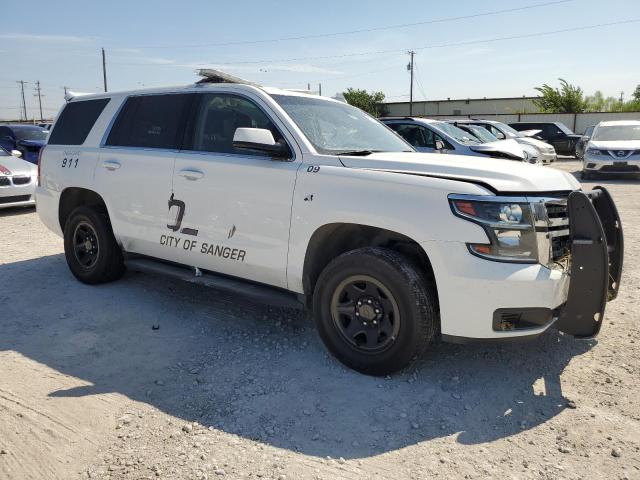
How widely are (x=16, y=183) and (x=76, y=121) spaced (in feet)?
17.5

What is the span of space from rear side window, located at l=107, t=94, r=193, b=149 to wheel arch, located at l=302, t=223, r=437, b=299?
167 cm

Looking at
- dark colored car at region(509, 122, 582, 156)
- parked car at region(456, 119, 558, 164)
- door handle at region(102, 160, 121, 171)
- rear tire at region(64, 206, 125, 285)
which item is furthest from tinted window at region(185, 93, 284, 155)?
dark colored car at region(509, 122, 582, 156)

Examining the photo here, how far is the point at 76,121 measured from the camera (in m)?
5.63

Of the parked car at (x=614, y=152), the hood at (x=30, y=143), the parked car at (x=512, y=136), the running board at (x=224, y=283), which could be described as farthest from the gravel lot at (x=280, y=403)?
the parked car at (x=512, y=136)

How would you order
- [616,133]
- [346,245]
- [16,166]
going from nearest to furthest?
[346,245] → [16,166] → [616,133]

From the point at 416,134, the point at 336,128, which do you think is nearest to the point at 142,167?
the point at 336,128

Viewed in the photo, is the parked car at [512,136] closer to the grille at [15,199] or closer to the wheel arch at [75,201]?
the grille at [15,199]

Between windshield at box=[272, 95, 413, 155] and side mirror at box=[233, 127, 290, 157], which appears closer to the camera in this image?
side mirror at box=[233, 127, 290, 157]

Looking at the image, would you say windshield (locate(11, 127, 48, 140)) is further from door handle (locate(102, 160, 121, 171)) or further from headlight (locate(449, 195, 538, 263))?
headlight (locate(449, 195, 538, 263))

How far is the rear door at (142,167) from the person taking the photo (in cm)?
464

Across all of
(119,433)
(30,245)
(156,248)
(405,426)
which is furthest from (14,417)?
(30,245)

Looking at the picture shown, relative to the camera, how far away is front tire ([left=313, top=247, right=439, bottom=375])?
3.32 meters

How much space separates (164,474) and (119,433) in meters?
0.50

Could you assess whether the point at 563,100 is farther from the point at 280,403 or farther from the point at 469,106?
the point at 280,403
